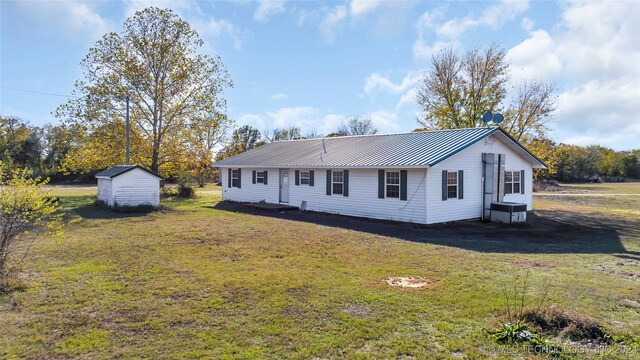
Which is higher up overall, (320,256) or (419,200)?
(419,200)

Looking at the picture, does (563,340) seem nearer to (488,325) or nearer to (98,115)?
(488,325)

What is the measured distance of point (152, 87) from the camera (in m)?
25.8

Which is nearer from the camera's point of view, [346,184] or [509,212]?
[509,212]

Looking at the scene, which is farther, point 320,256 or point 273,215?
point 273,215

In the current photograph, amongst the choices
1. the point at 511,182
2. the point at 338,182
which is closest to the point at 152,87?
the point at 338,182

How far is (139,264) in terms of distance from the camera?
7871mm

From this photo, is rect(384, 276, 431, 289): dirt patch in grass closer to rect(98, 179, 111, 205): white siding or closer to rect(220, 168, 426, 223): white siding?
rect(220, 168, 426, 223): white siding

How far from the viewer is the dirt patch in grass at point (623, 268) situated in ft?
24.6

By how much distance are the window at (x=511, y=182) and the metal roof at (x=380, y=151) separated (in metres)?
1.10

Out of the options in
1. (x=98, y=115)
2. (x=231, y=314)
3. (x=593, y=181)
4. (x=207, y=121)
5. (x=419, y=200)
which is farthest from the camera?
(x=593, y=181)

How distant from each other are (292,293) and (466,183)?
11.8 meters

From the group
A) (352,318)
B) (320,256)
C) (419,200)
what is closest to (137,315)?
(352,318)

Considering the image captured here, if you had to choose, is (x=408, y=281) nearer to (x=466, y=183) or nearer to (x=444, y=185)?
(x=444, y=185)

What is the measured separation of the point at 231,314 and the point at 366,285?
238cm
